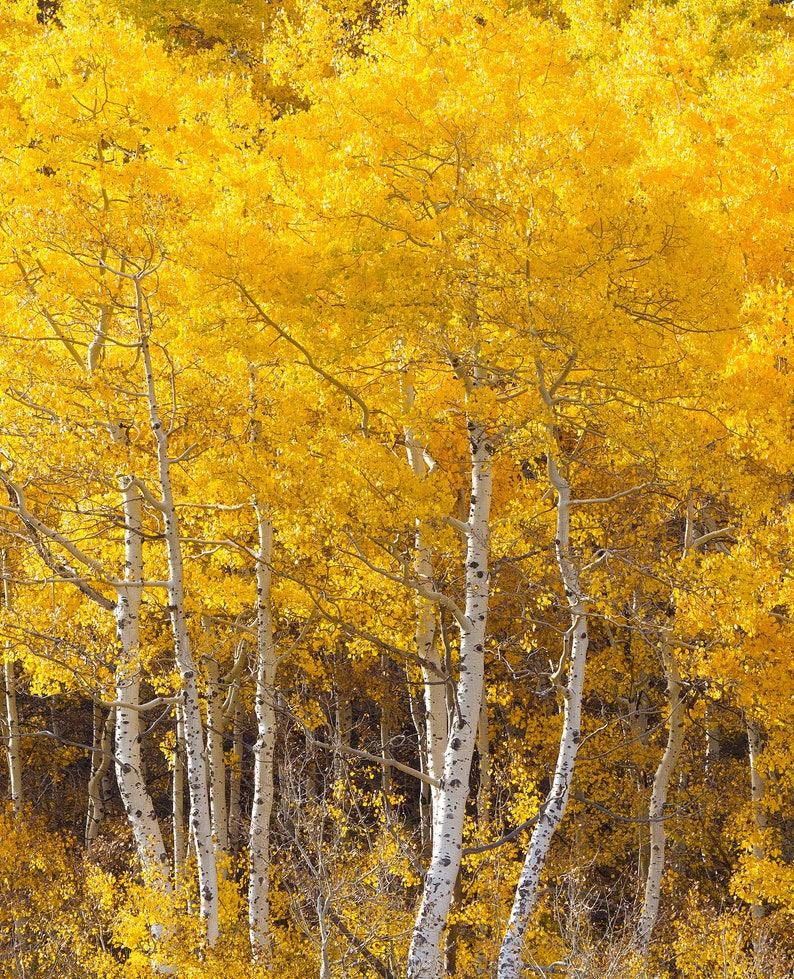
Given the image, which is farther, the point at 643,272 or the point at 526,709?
the point at 526,709

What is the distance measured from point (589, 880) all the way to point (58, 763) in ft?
37.1

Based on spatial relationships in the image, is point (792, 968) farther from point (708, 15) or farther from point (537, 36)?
point (708, 15)

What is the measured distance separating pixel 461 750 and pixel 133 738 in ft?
10.1

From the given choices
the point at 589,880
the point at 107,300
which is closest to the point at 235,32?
the point at 107,300

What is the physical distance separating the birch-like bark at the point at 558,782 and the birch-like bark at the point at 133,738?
296 centimetres

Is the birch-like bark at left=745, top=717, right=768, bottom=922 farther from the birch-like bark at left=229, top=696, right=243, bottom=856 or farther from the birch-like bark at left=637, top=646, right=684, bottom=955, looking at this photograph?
the birch-like bark at left=229, top=696, right=243, bottom=856

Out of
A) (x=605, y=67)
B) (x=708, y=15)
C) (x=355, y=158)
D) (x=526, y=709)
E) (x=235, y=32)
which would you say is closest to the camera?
(x=355, y=158)

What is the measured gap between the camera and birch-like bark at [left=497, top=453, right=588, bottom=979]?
7.83 m

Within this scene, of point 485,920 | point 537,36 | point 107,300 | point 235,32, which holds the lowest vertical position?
point 485,920

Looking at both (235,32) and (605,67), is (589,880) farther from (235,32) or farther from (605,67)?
(235,32)

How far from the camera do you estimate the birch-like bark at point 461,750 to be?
295 inches

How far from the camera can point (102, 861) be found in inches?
570

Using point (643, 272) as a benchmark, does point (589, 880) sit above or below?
below

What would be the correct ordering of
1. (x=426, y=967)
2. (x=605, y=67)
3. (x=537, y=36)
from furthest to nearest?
(x=605, y=67) < (x=537, y=36) < (x=426, y=967)
